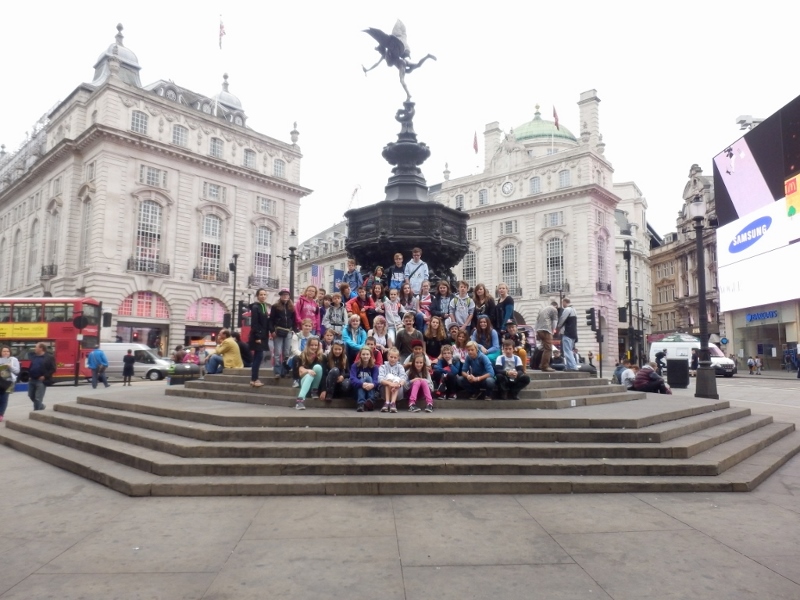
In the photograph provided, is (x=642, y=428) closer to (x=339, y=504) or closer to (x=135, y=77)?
(x=339, y=504)

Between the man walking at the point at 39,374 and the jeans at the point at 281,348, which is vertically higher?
the jeans at the point at 281,348

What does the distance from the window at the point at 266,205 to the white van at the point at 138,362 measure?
19142 millimetres

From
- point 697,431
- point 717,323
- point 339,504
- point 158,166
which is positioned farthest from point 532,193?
point 339,504

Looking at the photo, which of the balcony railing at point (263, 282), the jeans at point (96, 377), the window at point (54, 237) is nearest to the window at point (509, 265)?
the balcony railing at point (263, 282)

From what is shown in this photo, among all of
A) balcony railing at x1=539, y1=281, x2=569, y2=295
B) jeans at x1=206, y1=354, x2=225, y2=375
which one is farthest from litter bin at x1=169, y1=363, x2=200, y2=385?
balcony railing at x1=539, y1=281, x2=569, y2=295

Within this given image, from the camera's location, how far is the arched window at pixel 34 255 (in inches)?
1703

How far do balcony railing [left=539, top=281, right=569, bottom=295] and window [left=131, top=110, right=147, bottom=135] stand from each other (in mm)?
35659

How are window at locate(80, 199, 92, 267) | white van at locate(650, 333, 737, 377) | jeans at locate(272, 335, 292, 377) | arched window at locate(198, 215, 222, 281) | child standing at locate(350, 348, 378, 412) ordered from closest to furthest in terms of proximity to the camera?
child standing at locate(350, 348, 378, 412), jeans at locate(272, 335, 292, 377), white van at locate(650, 333, 737, 377), window at locate(80, 199, 92, 267), arched window at locate(198, 215, 222, 281)

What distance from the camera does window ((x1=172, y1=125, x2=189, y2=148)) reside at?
40.8 meters

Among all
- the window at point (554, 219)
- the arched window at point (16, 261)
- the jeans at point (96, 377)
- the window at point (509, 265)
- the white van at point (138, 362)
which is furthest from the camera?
the window at point (509, 265)

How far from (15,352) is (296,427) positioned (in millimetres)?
22134

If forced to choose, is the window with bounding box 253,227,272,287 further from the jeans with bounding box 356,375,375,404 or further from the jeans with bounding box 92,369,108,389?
the jeans with bounding box 356,375,375,404

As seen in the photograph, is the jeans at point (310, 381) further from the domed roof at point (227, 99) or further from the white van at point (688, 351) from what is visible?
the domed roof at point (227, 99)

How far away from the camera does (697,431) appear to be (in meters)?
7.93
